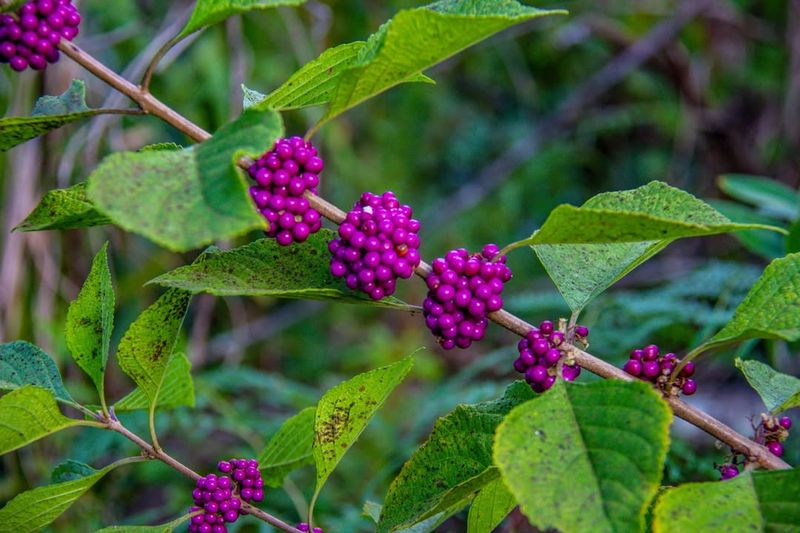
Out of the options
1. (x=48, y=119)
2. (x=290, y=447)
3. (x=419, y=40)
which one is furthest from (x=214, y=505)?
(x=419, y=40)

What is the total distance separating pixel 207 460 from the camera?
232 centimetres

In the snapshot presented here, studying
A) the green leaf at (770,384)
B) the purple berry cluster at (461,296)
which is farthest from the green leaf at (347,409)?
the green leaf at (770,384)

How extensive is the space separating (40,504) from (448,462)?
1.52 feet

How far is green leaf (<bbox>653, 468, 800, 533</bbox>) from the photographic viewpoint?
60 centimetres

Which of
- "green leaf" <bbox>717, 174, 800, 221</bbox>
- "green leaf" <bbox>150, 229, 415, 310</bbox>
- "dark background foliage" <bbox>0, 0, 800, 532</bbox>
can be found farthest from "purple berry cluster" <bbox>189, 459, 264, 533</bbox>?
"green leaf" <bbox>717, 174, 800, 221</bbox>

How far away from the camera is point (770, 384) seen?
86 cm

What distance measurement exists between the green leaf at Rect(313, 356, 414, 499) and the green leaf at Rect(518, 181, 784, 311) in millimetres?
209

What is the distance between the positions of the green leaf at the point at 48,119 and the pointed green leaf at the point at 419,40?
0.25 m

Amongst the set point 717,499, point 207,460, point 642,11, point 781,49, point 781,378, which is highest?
point 717,499

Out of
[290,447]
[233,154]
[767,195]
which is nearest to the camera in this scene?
[233,154]

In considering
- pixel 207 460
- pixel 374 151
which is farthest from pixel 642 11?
pixel 207 460

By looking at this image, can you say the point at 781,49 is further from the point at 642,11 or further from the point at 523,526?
the point at 523,526

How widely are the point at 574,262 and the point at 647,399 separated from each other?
0.30m

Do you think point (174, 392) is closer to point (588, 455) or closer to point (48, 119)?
point (48, 119)
